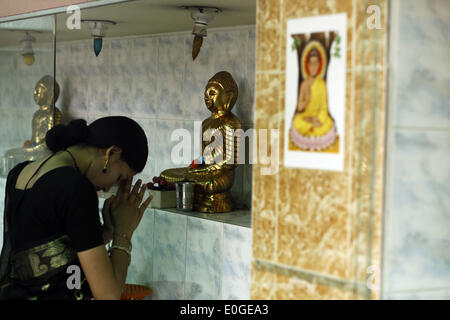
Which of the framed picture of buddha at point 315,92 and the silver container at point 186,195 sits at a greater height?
the framed picture of buddha at point 315,92

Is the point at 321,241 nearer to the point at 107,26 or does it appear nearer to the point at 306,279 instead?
the point at 306,279

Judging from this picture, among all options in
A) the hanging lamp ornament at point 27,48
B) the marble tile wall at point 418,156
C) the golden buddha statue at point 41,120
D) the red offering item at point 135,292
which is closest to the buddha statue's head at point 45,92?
the golden buddha statue at point 41,120

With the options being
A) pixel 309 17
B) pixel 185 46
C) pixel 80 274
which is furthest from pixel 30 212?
pixel 185 46

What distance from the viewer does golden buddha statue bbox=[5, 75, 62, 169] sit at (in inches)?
88.7

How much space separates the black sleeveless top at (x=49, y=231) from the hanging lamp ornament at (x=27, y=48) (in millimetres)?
A: 845

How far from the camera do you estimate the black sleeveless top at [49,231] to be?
1495 millimetres

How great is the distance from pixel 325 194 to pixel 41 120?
150 cm

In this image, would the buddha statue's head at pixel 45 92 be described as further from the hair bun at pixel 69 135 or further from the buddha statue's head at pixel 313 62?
the buddha statue's head at pixel 313 62

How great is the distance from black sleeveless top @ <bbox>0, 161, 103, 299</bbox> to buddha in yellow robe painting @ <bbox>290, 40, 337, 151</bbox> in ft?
2.02

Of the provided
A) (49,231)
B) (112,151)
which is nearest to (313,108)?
(112,151)

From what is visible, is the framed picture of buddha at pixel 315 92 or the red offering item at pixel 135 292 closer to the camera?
the framed picture of buddha at pixel 315 92

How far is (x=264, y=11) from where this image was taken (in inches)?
48.3

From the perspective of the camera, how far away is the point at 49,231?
1.54 metres

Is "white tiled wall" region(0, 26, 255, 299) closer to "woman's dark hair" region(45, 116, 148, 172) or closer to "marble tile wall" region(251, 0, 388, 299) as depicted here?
"woman's dark hair" region(45, 116, 148, 172)
